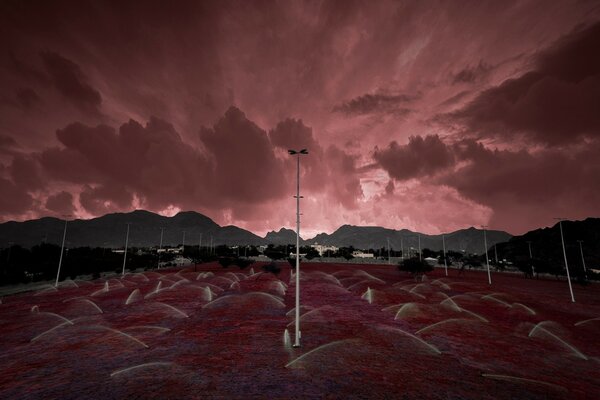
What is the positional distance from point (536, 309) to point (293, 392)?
133ft

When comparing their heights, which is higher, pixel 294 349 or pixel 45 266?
pixel 45 266

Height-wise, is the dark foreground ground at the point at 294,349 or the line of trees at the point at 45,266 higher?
the line of trees at the point at 45,266

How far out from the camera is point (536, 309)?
125ft

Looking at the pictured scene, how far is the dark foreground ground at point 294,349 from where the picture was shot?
592 inches

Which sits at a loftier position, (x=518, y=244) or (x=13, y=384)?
(x=518, y=244)

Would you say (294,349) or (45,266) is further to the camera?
(45,266)

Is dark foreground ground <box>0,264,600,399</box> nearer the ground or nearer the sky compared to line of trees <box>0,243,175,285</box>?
nearer the ground

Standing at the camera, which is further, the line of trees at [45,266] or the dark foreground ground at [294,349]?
the line of trees at [45,266]

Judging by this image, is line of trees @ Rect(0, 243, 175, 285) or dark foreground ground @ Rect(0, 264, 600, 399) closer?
dark foreground ground @ Rect(0, 264, 600, 399)

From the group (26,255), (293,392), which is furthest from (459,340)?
(26,255)

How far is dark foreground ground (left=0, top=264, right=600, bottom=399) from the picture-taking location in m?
15.0

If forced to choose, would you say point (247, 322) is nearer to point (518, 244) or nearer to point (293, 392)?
point (293, 392)

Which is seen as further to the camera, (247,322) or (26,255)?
(26,255)

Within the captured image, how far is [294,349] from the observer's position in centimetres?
2048
